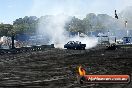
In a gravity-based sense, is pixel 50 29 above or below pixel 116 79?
above

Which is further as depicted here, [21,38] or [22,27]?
[22,27]

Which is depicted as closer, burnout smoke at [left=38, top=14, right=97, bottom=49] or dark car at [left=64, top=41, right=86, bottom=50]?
dark car at [left=64, top=41, right=86, bottom=50]

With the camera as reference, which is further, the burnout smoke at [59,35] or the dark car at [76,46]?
the burnout smoke at [59,35]

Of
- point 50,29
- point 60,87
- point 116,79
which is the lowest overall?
point 60,87

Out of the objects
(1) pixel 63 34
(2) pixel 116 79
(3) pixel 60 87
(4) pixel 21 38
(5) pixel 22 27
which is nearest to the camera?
(2) pixel 116 79

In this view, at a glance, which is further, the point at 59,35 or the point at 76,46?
the point at 59,35

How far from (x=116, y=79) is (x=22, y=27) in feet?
498

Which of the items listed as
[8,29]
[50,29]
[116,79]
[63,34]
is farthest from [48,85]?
[8,29]

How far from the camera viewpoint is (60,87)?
12320 millimetres

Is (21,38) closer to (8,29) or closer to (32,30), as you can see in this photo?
(8,29)

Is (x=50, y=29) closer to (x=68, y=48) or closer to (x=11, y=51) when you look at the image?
(x=68, y=48)

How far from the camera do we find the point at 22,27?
511 ft

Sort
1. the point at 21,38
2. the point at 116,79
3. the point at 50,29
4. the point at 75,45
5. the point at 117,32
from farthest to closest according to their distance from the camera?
the point at 117,32 < the point at 50,29 < the point at 21,38 < the point at 75,45 < the point at 116,79

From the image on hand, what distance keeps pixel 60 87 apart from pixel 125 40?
6902cm
